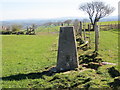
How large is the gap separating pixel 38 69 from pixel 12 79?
286 centimetres

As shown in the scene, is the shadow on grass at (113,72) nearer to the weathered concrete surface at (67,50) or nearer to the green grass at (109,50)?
the weathered concrete surface at (67,50)

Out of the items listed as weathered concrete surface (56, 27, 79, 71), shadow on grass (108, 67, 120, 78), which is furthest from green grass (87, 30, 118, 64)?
weathered concrete surface (56, 27, 79, 71)

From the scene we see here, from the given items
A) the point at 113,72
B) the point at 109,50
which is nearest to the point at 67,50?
the point at 113,72

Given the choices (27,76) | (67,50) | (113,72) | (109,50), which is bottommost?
(27,76)

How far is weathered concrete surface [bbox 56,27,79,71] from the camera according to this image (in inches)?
527

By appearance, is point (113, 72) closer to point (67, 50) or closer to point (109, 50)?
point (67, 50)

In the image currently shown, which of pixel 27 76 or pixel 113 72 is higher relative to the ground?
pixel 113 72

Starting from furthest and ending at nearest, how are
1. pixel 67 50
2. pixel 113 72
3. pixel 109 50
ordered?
pixel 109 50, pixel 67 50, pixel 113 72

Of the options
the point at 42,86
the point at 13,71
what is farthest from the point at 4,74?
the point at 42,86

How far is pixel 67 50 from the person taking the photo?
44.0ft

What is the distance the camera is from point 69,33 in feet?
44.0

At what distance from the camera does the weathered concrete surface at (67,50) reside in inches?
527

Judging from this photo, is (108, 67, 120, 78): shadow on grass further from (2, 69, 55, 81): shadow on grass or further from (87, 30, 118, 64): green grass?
(2, 69, 55, 81): shadow on grass

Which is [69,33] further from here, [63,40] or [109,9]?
[109,9]
